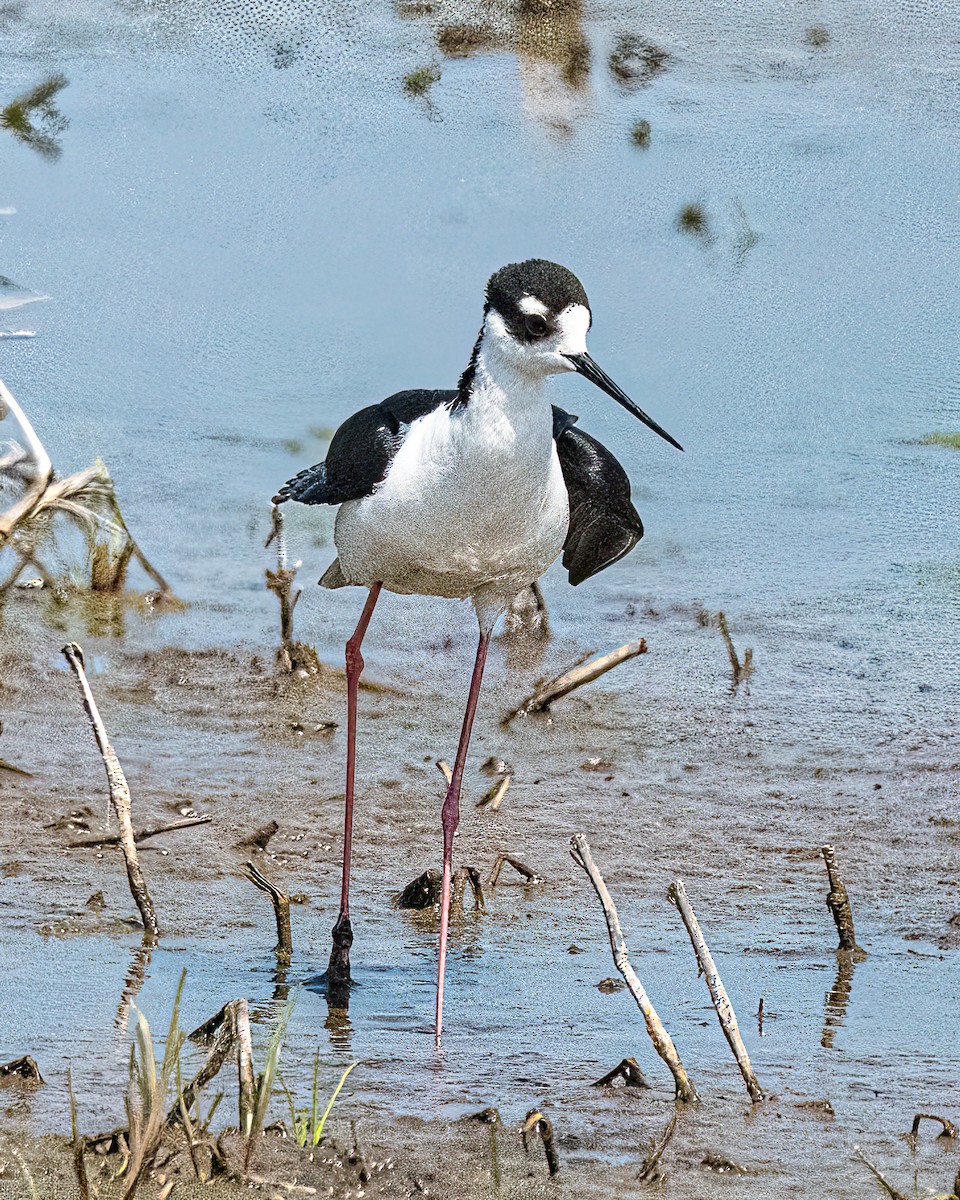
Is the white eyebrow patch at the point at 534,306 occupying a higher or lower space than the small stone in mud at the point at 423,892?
higher

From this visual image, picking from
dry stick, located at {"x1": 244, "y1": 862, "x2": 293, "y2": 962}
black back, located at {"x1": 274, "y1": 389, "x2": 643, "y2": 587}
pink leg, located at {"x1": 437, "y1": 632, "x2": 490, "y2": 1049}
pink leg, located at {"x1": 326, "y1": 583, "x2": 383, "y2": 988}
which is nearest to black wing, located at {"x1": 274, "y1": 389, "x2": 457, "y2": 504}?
black back, located at {"x1": 274, "y1": 389, "x2": 643, "y2": 587}

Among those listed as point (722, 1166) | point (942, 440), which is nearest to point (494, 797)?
point (722, 1166)

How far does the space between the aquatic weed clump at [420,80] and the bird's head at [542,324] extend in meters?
7.13

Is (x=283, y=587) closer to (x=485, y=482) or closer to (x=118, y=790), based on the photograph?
(x=118, y=790)

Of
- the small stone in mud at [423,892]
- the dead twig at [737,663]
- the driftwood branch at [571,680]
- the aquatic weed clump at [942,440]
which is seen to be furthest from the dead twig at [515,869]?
the aquatic weed clump at [942,440]

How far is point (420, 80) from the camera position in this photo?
434 inches

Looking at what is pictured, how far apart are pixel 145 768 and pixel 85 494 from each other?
6.68 feet

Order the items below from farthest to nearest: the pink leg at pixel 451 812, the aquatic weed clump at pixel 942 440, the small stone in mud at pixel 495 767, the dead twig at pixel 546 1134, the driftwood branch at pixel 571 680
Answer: the aquatic weed clump at pixel 942 440, the driftwood branch at pixel 571 680, the small stone in mud at pixel 495 767, the pink leg at pixel 451 812, the dead twig at pixel 546 1134

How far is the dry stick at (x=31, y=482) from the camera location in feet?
24.6

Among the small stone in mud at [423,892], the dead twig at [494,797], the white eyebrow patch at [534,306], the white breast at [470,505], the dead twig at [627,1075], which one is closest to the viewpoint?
the dead twig at [627,1075]

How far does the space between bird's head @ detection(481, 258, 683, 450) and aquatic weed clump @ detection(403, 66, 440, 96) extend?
713 centimetres

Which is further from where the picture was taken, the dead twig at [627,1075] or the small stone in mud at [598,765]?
the small stone in mud at [598,765]

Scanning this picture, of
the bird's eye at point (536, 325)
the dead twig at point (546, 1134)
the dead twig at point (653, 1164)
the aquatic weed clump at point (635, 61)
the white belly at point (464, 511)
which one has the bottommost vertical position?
the dead twig at point (653, 1164)

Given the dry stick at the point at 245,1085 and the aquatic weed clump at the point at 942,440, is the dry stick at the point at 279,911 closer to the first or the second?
the dry stick at the point at 245,1085
